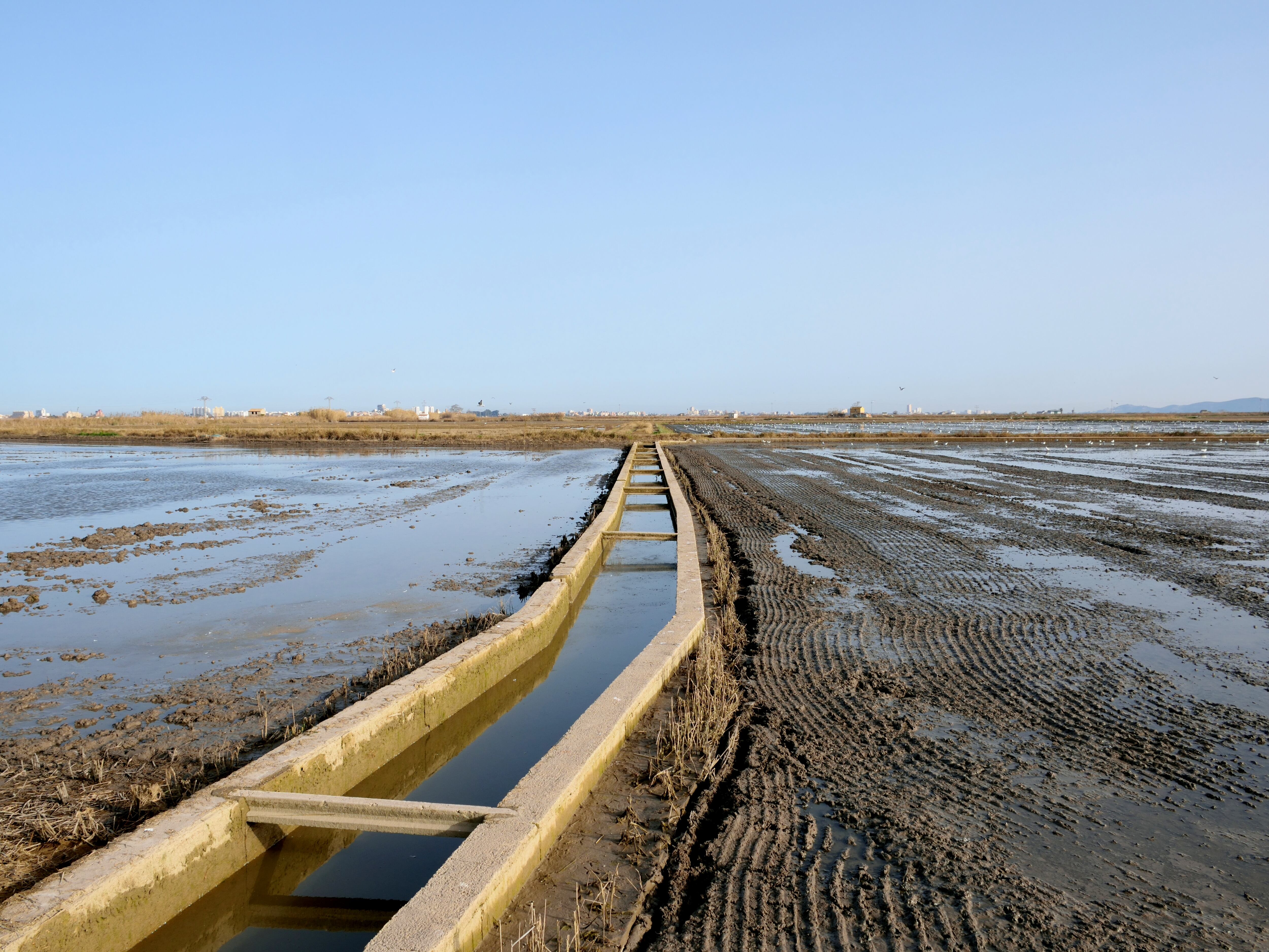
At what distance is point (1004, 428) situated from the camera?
248 ft

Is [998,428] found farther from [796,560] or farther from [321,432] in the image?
[796,560]

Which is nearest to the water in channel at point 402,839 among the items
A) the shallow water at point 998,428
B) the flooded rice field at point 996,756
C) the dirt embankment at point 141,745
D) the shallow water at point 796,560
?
the dirt embankment at point 141,745

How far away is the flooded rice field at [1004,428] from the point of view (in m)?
53.2

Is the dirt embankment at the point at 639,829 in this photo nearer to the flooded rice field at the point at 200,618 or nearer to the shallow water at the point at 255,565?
the flooded rice field at the point at 200,618

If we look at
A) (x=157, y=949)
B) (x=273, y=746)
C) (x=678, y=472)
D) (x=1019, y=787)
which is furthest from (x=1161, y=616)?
(x=678, y=472)

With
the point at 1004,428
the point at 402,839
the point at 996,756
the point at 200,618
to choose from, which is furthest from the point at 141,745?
the point at 1004,428

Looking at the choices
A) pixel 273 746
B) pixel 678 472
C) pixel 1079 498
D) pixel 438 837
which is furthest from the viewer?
pixel 678 472

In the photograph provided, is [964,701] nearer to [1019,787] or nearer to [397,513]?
[1019,787]

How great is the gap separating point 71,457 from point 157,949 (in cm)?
3931

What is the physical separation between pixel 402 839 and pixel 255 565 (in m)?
7.81

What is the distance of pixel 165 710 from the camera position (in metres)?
5.40

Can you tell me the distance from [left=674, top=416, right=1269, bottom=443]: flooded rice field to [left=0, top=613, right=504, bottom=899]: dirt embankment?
45.6 meters

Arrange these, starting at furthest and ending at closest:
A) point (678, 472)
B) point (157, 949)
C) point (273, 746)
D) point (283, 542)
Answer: point (678, 472)
point (283, 542)
point (273, 746)
point (157, 949)

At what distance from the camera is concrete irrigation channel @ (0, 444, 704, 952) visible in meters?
2.99
